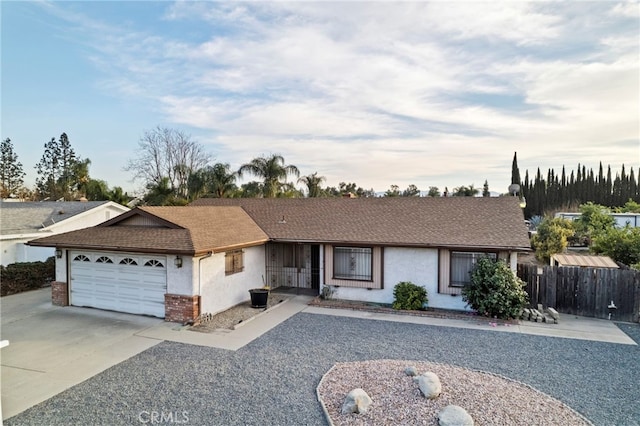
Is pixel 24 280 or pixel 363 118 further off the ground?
pixel 363 118

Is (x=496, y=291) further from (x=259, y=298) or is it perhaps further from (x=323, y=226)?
(x=259, y=298)

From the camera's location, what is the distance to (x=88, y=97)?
19.0m

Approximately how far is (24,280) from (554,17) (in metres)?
22.3

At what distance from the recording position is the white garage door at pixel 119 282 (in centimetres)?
1156

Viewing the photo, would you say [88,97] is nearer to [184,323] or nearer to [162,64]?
[162,64]

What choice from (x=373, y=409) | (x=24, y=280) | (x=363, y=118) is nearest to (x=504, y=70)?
(x=363, y=118)

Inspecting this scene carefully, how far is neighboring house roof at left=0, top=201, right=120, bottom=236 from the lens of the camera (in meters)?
18.2

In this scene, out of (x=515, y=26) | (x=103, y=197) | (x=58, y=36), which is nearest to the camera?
(x=515, y=26)

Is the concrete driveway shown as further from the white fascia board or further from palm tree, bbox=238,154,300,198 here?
palm tree, bbox=238,154,300,198

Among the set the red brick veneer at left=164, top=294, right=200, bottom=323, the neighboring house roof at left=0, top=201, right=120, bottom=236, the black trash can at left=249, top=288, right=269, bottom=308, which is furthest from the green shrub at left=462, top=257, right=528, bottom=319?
the neighboring house roof at left=0, top=201, right=120, bottom=236

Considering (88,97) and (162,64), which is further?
(88,97)

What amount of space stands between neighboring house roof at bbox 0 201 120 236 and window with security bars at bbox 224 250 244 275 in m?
12.3

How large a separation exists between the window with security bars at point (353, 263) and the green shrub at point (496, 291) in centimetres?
361

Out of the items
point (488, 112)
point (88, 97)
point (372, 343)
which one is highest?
point (88, 97)
